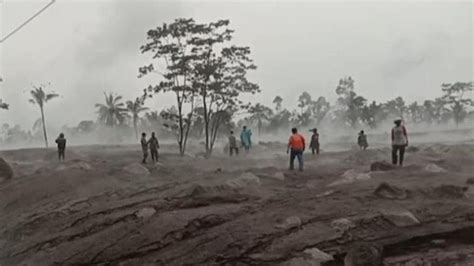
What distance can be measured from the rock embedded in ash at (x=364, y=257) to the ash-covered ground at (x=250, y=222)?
0.05 meters

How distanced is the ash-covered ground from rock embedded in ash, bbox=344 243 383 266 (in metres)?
0.05

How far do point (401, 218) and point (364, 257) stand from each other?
5.09 ft

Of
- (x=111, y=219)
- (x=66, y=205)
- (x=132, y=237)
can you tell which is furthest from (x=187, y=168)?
(x=132, y=237)

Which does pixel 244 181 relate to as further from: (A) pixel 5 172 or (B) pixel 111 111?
(B) pixel 111 111

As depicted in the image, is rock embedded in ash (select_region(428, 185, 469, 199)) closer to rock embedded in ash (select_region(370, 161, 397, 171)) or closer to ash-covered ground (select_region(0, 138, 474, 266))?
ash-covered ground (select_region(0, 138, 474, 266))

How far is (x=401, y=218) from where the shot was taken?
798 centimetres

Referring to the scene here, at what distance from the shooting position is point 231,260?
711cm

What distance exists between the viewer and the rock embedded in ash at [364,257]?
6.68m

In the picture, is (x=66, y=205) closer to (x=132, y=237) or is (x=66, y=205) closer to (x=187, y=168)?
(x=132, y=237)

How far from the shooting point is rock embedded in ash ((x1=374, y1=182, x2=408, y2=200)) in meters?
9.24

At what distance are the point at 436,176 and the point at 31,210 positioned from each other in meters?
8.65

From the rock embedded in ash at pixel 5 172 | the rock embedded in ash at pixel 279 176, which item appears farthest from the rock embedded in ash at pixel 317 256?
the rock embedded in ash at pixel 5 172

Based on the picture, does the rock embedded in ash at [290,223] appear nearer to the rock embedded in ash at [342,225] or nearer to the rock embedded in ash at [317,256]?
the rock embedded in ash at [342,225]

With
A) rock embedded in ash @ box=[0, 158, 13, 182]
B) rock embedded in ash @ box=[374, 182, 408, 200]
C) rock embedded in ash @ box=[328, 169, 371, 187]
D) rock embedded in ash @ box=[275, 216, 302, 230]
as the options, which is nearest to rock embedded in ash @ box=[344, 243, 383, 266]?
rock embedded in ash @ box=[275, 216, 302, 230]
